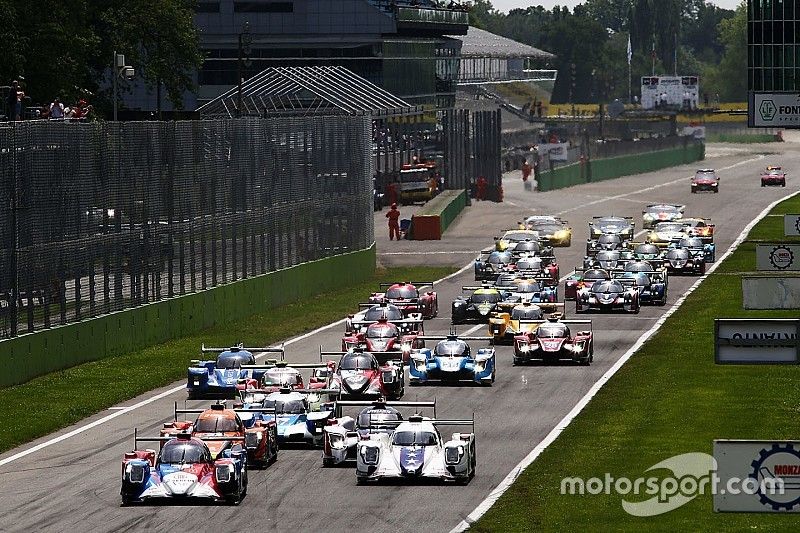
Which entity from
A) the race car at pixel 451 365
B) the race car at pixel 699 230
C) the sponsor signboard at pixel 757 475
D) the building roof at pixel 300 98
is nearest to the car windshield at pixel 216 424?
the race car at pixel 451 365

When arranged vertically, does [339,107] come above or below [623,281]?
above

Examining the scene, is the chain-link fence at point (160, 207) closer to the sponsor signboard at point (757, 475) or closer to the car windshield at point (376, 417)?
the car windshield at point (376, 417)

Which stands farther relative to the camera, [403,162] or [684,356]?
[403,162]

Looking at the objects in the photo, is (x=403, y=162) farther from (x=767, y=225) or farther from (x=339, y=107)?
(x=339, y=107)

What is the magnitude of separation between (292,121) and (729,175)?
11458cm

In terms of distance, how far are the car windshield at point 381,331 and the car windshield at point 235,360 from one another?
6758 millimetres

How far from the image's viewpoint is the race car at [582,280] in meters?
79.7

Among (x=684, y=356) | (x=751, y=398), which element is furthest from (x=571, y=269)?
(x=751, y=398)

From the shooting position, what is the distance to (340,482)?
41.2 meters

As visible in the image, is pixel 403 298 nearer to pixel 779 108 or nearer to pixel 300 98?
pixel 779 108

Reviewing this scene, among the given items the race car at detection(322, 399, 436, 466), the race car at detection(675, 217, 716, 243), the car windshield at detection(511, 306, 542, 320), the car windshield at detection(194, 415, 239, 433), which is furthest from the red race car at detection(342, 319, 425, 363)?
the race car at detection(675, 217, 716, 243)

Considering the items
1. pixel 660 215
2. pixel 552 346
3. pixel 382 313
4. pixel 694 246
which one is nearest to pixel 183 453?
pixel 552 346

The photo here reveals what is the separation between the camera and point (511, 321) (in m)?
67.7

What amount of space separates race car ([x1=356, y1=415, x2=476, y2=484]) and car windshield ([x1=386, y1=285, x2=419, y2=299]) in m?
31.3
